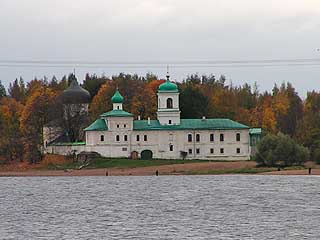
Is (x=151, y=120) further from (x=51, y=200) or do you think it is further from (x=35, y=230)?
(x=35, y=230)

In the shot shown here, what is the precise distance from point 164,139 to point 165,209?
178ft

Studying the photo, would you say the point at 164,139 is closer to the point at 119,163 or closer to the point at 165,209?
the point at 119,163

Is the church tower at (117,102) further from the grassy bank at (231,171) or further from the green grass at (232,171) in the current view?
the green grass at (232,171)

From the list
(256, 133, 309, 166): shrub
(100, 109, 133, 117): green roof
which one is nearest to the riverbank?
(256, 133, 309, 166): shrub

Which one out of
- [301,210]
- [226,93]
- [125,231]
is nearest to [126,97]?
[226,93]

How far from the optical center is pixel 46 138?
385 ft

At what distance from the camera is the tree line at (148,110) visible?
115500 mm

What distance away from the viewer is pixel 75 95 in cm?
12750

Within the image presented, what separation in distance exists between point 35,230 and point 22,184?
45.1 metres

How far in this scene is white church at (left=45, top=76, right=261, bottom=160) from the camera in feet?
367

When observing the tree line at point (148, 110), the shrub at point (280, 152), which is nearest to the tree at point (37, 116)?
the tree line at point (148, 110)

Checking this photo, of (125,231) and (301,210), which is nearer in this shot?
(125,231)

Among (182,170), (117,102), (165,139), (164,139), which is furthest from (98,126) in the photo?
(182,170)

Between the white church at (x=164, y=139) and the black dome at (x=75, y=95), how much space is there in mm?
12593
